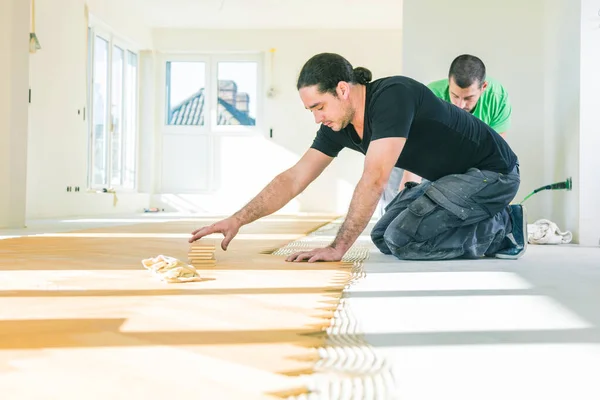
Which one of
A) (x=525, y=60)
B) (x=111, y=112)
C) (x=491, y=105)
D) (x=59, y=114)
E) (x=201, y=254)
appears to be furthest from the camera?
(x=111, y=112)

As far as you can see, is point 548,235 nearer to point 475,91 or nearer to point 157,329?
point 475,91

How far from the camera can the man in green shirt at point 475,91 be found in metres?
3.65

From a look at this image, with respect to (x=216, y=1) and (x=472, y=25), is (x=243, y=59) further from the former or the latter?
(x=472, y=25)

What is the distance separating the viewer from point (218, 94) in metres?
12.3

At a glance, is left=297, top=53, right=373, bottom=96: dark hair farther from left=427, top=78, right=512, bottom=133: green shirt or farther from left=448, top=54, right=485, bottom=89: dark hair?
left=427, top=78, right=512, bottom=133: green shirt

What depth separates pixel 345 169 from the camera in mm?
12148

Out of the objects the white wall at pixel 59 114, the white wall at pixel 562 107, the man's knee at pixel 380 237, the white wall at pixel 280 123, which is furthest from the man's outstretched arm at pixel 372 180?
the white wall at pixel 280 123

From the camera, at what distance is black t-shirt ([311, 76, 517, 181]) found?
102 inches

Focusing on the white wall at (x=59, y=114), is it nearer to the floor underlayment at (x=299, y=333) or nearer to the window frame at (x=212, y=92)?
the window frame at (x=212, y=92)

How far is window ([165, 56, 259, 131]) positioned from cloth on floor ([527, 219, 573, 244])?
27.9 ft

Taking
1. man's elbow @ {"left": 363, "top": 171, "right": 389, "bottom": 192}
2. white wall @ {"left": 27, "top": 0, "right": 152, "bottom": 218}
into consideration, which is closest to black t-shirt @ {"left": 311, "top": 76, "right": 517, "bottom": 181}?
man's elbow @ {"left": 363, "top": 171, "right": 389, "bottom": 192}

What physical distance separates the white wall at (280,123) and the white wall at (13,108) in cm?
666

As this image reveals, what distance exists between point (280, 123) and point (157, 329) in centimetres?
1098

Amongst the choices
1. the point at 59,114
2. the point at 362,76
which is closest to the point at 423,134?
the point at 362,76
